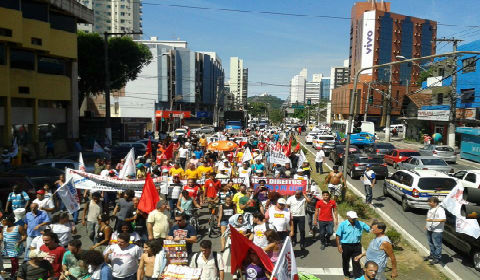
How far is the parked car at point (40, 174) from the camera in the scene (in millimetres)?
14781

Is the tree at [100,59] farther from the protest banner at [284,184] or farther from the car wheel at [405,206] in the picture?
the car wheel at [405,206]

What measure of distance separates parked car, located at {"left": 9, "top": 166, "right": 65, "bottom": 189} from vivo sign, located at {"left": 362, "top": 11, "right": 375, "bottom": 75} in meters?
82.6

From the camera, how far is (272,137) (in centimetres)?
3269

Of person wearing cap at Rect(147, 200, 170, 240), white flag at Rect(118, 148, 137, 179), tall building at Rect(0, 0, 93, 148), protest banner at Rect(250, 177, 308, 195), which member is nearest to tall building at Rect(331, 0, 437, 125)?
tall building at Rect(0, 0, 93, 148)

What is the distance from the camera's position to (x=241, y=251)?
6.45 metres

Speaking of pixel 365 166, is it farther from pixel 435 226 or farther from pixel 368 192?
pixel 435 226

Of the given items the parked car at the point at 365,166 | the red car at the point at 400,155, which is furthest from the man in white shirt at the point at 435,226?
the red car at the point at 400,155

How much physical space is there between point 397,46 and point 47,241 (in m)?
95.8

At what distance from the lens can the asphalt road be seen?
9097 mm

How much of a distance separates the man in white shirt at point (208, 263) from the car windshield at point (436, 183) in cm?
962

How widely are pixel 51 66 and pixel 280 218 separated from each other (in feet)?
88.8

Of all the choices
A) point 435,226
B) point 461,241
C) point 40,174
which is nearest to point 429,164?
point 461,241

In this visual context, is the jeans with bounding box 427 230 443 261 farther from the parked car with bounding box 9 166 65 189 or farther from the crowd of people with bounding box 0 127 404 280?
the parked car with bounding box 9 166 65 189

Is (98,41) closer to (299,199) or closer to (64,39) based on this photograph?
(64,39)
